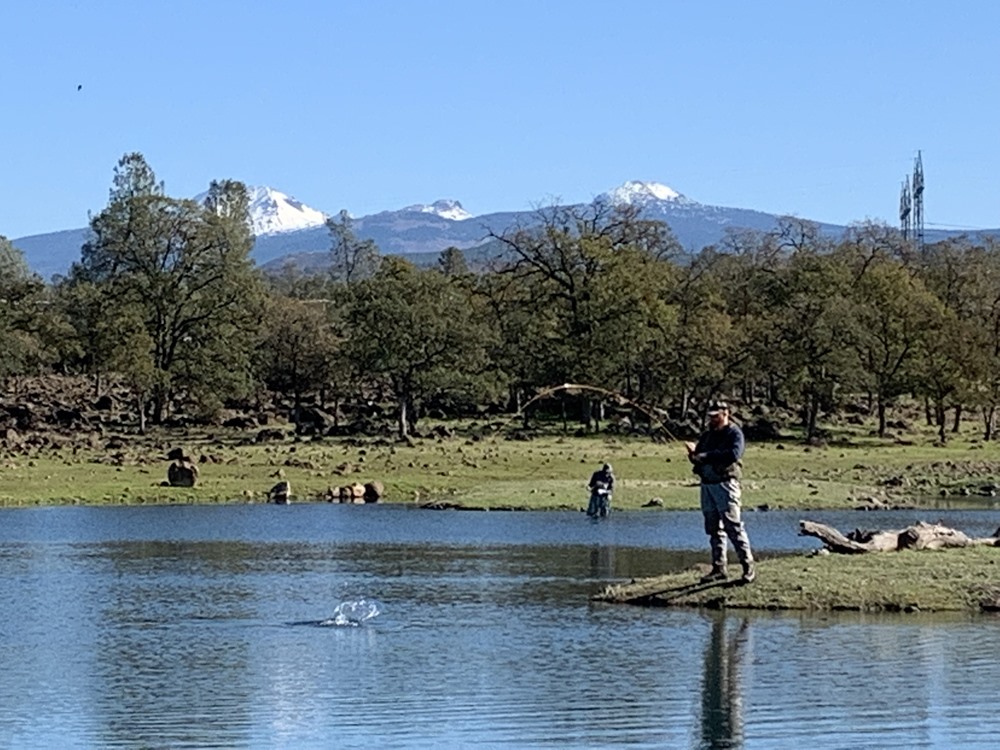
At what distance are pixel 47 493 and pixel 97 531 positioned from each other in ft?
46.5

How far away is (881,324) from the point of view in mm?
97500

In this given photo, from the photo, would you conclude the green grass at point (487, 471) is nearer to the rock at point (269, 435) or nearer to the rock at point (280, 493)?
the rock at point (280, 493)

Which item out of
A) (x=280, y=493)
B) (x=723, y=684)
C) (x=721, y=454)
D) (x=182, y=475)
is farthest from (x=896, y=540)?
(x=182, y=475)

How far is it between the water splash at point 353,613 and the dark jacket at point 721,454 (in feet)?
17.9

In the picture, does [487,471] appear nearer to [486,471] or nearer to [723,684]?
[486,471]

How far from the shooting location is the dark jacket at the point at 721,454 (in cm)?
2603

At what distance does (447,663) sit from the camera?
22.3 meters

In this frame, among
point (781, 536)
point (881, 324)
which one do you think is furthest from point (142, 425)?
point (781, 536)

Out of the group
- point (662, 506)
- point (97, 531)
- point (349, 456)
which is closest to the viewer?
point (97, 531)

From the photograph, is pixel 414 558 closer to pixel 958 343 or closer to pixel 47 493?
pixel 47 493

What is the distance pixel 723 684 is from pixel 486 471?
161 feet

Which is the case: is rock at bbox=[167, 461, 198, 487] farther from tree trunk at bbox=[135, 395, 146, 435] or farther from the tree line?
tree trunk at bbox=[135, 395, 146, 435]

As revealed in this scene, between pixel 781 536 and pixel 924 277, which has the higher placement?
pixel 924 277

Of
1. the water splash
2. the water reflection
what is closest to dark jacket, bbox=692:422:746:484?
the water reflection
